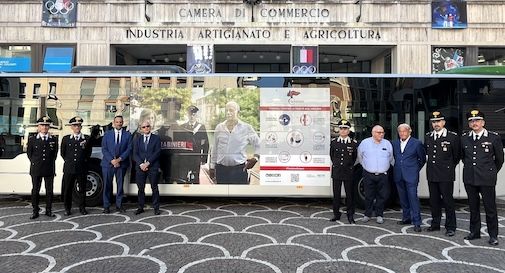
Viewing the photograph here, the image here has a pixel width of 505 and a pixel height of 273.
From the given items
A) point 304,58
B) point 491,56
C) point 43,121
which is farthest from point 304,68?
point 43,121

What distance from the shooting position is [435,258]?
5348 millimetres

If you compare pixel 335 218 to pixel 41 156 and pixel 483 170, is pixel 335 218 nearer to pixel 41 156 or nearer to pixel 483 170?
pixel 483 170

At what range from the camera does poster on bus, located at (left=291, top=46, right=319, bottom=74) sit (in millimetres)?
16703

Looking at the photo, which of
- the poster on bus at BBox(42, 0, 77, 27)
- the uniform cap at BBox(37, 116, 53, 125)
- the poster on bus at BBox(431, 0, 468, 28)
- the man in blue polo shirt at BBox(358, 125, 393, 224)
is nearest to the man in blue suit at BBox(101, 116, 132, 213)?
the uniform cap at BBox(37, 116, 53, 125)

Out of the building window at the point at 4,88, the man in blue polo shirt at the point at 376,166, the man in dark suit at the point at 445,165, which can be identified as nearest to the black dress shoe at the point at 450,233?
the man in dark suit at the point at 445,165

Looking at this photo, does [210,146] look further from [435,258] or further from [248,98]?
[435,258]

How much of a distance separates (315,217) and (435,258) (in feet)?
8.66

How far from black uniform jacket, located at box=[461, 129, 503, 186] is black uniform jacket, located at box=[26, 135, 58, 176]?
21.7ft

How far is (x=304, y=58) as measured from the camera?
16.8m

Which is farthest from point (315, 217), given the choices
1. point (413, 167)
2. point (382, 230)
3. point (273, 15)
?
point (273, 15)

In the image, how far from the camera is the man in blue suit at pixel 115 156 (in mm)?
8000

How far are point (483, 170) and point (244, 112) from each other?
4.12 m

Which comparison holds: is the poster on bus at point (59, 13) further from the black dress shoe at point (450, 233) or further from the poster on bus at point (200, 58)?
the black dress shoe at point (450, 233)

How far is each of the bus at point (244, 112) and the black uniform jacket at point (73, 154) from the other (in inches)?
21.5
